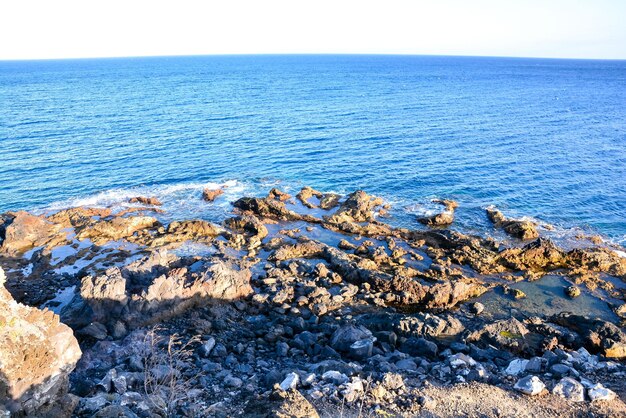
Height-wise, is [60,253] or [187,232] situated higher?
[187,232]

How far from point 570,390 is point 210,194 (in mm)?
39016

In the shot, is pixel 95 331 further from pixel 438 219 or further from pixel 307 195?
pixel 438 219

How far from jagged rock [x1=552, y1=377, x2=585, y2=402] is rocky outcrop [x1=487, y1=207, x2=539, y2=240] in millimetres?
23000

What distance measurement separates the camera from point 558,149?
67625 mm

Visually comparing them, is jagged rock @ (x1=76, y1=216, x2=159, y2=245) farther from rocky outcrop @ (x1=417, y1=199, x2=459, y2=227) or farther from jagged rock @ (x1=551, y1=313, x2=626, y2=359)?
jagged rock @ (x1=551, y1=313, x2=626, y2=359)

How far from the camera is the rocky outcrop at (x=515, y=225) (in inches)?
1609

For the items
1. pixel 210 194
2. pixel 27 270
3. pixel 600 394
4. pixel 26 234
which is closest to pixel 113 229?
pixel 26 234

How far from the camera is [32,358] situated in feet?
49.0

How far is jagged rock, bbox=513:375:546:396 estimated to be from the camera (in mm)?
19406

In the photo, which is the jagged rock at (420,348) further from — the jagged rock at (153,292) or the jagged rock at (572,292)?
the jagged rock at (572,292)

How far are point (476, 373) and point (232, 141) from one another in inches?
2255

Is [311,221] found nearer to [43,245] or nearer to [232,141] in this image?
[43,245]

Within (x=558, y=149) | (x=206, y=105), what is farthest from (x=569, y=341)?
(x=206, y=105)

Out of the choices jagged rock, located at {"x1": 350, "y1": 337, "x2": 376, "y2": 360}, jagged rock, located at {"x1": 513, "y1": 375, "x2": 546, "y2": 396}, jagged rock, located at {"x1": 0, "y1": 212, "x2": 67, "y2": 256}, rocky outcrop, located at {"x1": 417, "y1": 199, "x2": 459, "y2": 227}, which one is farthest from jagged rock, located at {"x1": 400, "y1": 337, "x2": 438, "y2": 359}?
jagged rock, located at {"x1": 0, "y1": 212, "x2": 67, "y2": 256}
